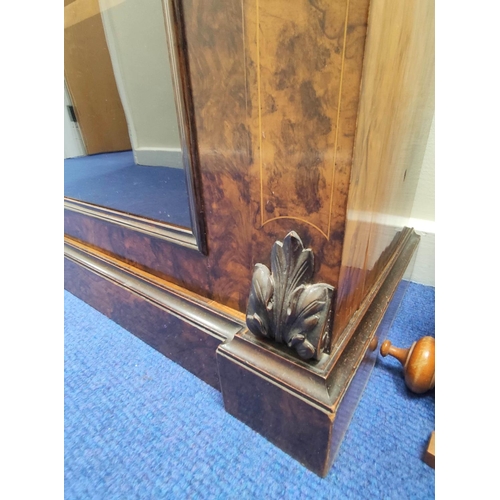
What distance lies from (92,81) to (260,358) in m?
0.54

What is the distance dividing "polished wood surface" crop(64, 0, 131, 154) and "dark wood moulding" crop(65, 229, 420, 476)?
25cm

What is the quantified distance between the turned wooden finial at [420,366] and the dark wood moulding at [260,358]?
0.06m

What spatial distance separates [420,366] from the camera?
47 cm

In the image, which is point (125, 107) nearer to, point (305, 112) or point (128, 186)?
point (128, 186)

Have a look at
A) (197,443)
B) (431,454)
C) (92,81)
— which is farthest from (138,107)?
(431,454)

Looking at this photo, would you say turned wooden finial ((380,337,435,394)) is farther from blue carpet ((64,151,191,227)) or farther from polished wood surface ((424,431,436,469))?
blue carpet ((64,151,191,227))

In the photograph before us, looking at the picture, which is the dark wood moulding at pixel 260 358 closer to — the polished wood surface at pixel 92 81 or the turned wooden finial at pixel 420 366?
the turned wooden finial at pixel 420 366

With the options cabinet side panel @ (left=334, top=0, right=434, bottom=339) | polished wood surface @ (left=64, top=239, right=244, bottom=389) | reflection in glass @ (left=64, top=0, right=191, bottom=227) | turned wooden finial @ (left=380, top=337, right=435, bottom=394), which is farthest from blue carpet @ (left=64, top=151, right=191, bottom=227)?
turned wooden finial @ (left=380, top=337, right=435, bottom=394)

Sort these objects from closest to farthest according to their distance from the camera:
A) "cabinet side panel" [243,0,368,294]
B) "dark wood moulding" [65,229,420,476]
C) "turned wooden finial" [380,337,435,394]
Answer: "cabinet side panel" [243,0,368,294], "dark wood moulding" [65,229,420,476], "turned wooden finial" [380,337,435,394]

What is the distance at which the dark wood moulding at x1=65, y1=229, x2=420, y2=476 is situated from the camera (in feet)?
1.17

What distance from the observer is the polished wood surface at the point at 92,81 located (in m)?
0.47
